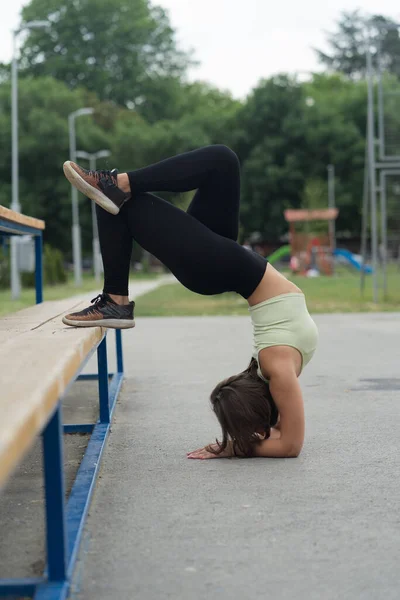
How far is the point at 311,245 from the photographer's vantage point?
43625 millimetres

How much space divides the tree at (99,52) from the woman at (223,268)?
6384 centimetres

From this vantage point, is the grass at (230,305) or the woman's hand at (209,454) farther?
the grass at (230,305)

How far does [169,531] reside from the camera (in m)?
3.36

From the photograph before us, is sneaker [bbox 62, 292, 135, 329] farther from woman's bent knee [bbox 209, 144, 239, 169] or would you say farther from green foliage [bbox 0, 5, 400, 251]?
green foliage [bbox 0, 5, 400, 251]

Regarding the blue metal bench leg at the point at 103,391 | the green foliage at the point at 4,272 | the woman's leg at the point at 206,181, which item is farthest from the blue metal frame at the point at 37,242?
the green foliage at the point at 4,272

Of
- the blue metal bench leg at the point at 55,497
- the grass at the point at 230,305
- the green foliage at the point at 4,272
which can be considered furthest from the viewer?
the green foliage at the point at 4,272

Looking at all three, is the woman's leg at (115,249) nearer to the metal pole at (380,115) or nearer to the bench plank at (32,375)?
the bench plank at (32,375)

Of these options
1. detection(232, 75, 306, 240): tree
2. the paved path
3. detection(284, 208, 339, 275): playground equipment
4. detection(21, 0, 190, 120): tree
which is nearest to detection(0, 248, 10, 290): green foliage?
detection(284, 208, 339, 275): playground equipment

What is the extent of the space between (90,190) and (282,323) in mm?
1050

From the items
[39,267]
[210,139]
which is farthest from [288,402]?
[210,139]

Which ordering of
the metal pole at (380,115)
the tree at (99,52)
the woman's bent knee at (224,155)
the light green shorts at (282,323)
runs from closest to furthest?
the light green shorts at (282,323), the woman's bent knee at (224,155), the metal pole at (380,115), the tree at (99,52)

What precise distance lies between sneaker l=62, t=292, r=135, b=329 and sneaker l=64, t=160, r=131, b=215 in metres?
0.54

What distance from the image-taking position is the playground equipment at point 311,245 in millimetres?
42250

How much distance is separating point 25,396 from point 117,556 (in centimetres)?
96
